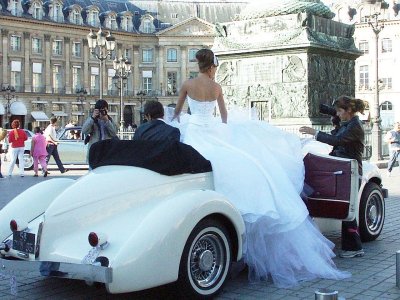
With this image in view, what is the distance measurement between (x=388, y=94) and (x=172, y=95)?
2901 centimetres

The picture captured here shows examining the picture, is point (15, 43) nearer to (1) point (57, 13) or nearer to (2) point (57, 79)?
(2) point (57, 79)

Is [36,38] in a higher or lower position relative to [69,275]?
higher

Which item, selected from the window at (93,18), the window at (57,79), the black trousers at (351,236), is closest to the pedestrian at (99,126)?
the black trousers at (351,236)

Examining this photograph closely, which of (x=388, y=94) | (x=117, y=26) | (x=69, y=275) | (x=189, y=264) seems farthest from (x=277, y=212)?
(x=117, y=26)

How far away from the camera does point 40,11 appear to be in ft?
248

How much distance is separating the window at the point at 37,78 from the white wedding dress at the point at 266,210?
7046 cm

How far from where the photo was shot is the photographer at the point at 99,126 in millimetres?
10492

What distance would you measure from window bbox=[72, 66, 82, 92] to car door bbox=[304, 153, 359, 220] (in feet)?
240

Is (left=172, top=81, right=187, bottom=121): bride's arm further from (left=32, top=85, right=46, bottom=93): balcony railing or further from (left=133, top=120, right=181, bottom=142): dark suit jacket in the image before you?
(left=32, top=85, right=46, bottom=93): balcony railing

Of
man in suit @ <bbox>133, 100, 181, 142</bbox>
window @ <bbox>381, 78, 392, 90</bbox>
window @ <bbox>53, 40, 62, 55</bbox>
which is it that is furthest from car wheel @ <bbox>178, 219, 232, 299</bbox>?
window @ <bbox>53, 40, 62, 55</bbox>

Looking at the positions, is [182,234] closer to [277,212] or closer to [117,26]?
[277,212]

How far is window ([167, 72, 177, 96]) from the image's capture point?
85688 millimetres

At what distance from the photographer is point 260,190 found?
19.8 feet

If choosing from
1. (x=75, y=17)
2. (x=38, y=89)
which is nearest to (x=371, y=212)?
(x=38, y=89)
